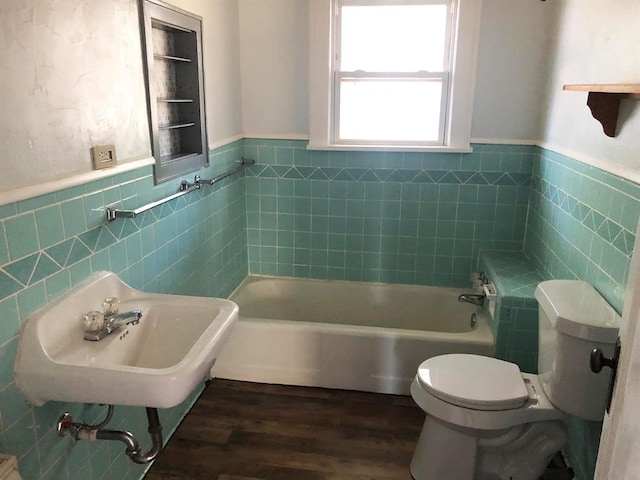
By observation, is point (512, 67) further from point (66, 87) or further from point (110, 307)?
point (110, 307)

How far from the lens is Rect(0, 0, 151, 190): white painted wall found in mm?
1322

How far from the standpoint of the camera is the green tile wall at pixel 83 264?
53.6 inches

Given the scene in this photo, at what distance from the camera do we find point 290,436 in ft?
7.72

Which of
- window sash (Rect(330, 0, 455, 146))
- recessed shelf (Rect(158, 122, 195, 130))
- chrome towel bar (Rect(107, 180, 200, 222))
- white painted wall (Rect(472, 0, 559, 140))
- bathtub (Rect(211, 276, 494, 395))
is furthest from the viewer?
window sash (Rect(330, 0, 455, 146))

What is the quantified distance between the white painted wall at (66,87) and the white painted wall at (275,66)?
1234 millimetres

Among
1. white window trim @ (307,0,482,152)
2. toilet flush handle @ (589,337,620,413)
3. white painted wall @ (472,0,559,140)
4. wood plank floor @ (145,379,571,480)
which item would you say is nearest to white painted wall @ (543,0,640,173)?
white painted wall @ (472,0,559,140)

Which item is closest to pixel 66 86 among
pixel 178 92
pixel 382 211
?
pixel 178 92

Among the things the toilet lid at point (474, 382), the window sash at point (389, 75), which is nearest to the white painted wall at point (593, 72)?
the window sash at point (389, 75)

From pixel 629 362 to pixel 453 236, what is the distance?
235 cm

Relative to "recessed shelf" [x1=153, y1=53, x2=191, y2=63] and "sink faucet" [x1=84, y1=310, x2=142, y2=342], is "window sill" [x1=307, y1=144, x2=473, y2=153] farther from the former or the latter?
"sink faucet" [x1=84, y1=310, x2=142, y2=342]

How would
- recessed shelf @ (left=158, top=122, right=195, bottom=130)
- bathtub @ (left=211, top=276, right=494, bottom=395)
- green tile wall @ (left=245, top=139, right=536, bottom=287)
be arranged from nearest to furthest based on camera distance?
recessed shelf @ (left=158, top=122, right=195, bottom=130) → bathtub @ (left=211, top=276, right=494, bottom=395) → green tile wall @ (left=245, top=139, right=536, bottom=287)

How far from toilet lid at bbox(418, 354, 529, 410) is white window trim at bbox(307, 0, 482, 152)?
4.49 feet

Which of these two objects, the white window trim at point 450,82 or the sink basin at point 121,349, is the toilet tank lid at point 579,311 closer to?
the sink basin at point 121,349

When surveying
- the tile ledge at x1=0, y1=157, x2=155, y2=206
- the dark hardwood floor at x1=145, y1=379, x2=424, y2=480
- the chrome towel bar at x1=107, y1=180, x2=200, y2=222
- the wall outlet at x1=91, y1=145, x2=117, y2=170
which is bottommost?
the dark hardwood floor at x1=145, y1=379, x2=424, y2=480
